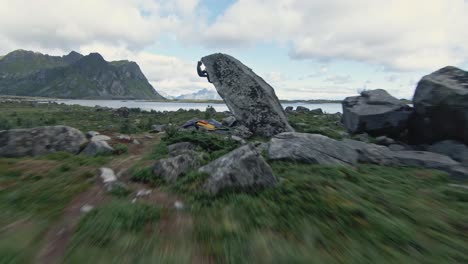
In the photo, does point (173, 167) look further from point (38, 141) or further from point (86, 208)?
point (38, 141)

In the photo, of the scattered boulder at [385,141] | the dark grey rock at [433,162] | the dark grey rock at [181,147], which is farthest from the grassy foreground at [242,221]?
the scattered boulder at [385,141]

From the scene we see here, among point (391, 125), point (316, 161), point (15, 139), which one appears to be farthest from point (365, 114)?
point (15, 139)

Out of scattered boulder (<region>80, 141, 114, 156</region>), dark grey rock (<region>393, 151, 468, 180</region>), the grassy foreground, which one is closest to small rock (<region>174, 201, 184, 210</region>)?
the grassy foreground

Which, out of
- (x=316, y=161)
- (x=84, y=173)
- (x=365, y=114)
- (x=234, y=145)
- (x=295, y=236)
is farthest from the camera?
(x=365, y=114)

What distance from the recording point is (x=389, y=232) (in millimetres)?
4637

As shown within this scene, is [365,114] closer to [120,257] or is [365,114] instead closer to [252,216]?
[252,216]

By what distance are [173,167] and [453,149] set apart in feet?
43.2

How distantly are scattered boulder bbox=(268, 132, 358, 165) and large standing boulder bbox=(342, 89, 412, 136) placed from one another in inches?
257

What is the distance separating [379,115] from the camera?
52.0ft

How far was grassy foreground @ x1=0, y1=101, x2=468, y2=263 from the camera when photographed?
405 centimetres

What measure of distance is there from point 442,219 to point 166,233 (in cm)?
593

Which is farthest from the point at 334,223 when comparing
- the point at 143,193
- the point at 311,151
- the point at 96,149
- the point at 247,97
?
the point at 247,97

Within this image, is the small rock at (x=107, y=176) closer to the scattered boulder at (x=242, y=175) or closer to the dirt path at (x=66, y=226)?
the dirt path at (x=66, y=226)

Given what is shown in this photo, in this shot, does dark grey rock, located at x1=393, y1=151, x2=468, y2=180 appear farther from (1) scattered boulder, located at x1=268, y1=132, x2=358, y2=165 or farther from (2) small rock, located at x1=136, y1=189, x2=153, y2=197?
(2) small rock, located at x1=136, y1=189, x2=153, y2=197
